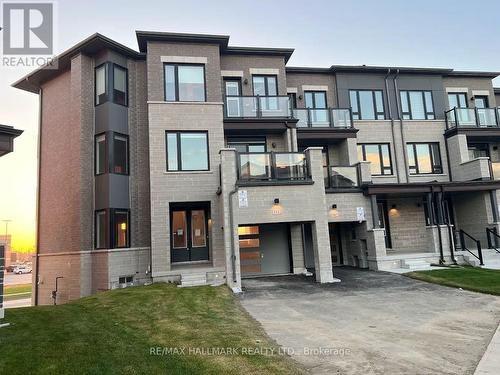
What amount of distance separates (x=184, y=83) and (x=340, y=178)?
8332 millimetres

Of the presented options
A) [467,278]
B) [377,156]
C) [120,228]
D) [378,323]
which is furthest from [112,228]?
[377,156]

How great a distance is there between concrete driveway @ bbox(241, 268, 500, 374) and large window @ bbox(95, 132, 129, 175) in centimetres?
764

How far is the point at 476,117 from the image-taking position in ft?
65.5

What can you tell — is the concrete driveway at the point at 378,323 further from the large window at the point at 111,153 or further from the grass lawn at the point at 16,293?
the grass lawn at the point at 16,293

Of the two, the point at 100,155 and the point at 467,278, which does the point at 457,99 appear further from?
the point at 100,155

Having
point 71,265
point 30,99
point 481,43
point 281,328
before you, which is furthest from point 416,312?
point 481,43

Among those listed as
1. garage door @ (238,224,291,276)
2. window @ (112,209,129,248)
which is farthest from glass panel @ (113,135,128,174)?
garage door @ (238,224,291,276)

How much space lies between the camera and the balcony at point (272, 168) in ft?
44.7

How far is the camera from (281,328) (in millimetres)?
7496

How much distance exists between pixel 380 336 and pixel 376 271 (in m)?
9.15

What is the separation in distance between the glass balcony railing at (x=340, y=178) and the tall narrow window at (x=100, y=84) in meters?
10.5

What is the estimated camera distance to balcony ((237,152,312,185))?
13.6 m

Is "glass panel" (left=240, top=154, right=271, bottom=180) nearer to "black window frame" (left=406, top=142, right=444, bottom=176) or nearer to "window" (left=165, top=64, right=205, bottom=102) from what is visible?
"window" (left=165, top=64, right=205, bottom=102)

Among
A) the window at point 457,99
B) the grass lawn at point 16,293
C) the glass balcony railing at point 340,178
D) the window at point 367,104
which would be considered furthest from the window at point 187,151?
the grass lawn at point 16,293
